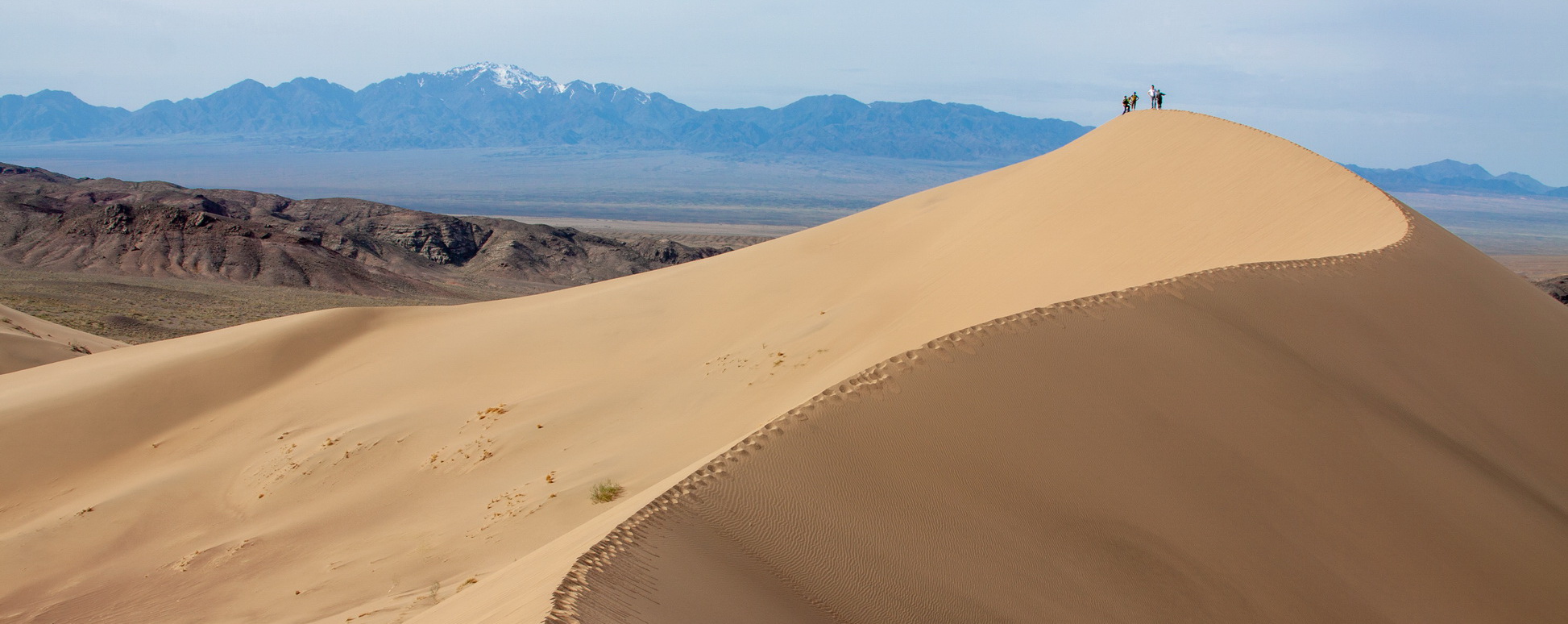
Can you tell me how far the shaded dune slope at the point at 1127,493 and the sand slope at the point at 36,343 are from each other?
17591 millimetres

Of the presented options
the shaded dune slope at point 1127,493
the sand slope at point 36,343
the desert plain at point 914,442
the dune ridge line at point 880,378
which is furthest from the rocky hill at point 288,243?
the shaded dune slope at point 1127,493

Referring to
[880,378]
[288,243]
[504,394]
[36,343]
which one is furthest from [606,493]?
[288,243]

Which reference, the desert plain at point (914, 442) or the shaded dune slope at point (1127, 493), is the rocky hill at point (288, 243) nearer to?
the desert plain at point (914, 442)

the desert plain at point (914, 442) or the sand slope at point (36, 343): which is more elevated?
the desert plain at point (914, 442)

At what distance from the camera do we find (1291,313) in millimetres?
9125

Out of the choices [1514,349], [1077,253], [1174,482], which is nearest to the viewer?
[1174,482]

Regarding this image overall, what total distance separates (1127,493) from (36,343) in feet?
67.9

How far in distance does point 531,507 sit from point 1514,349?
9.51m

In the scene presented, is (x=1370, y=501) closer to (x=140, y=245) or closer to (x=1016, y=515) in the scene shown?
(x=1016, y=515)

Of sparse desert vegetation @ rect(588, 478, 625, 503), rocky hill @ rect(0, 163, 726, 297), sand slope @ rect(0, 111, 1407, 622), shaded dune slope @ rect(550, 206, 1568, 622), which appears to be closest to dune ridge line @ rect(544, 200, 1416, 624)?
shaded dune slope @ rect(550, 206, 1568, 622)

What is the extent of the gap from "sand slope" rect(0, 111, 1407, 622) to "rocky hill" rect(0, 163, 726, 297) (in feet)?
108

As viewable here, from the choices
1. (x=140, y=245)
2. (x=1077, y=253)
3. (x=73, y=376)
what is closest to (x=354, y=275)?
(x=140, y=245)

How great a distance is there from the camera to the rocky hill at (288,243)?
46844mm

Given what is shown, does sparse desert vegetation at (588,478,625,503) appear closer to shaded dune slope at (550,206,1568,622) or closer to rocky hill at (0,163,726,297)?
shaded dune slope at (550,206,1568,622)
